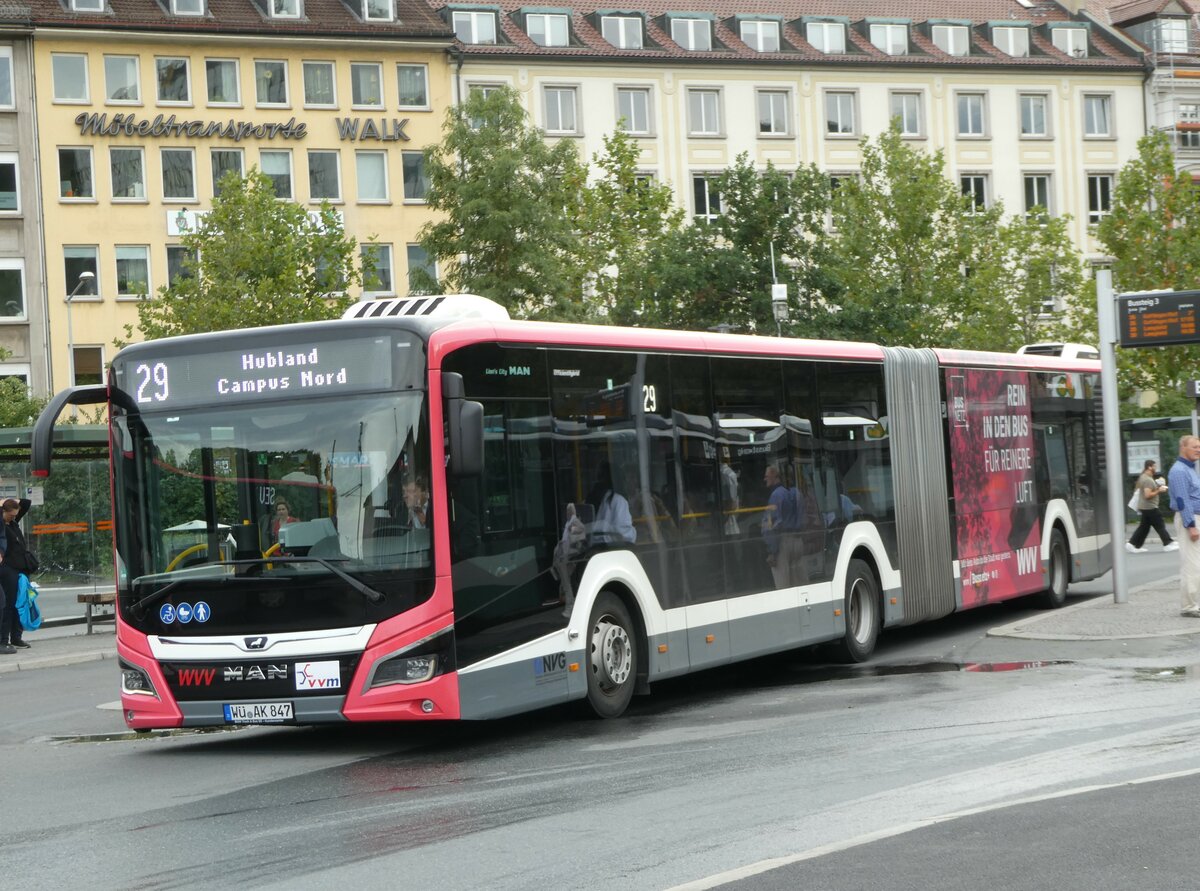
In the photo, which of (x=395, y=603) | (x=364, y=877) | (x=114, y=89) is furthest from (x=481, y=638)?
(x=114, y=89)

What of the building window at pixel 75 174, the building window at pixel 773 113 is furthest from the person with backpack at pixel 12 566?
the building window at pixel 773 113

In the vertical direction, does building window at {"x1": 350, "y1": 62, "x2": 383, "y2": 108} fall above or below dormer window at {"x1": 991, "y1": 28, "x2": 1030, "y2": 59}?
below

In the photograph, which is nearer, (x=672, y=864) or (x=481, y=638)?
(x=672, y=864)

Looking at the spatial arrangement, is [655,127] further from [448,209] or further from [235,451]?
[235,451]

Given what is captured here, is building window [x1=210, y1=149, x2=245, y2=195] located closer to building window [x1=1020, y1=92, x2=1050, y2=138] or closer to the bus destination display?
building window [x1=1020, y1=92, x2=1050, y2=138]

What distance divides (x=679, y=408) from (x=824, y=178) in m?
28.6

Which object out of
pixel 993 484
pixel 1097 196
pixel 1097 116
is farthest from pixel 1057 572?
pixel 1097 116

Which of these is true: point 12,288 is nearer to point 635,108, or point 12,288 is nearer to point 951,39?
point 635,108

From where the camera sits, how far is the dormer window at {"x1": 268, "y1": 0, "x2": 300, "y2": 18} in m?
61.1

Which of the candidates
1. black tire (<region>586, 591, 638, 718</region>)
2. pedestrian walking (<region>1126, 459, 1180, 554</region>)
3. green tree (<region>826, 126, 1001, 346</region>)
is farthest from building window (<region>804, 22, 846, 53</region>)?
black tire (<region>586, 591, 638, 718</region>)

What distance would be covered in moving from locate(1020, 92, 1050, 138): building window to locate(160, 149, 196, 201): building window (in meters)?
31.5

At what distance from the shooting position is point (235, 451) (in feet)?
38.9

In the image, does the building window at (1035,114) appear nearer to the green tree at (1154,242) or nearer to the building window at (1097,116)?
the building window at (1097,116)

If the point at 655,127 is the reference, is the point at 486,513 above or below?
below
